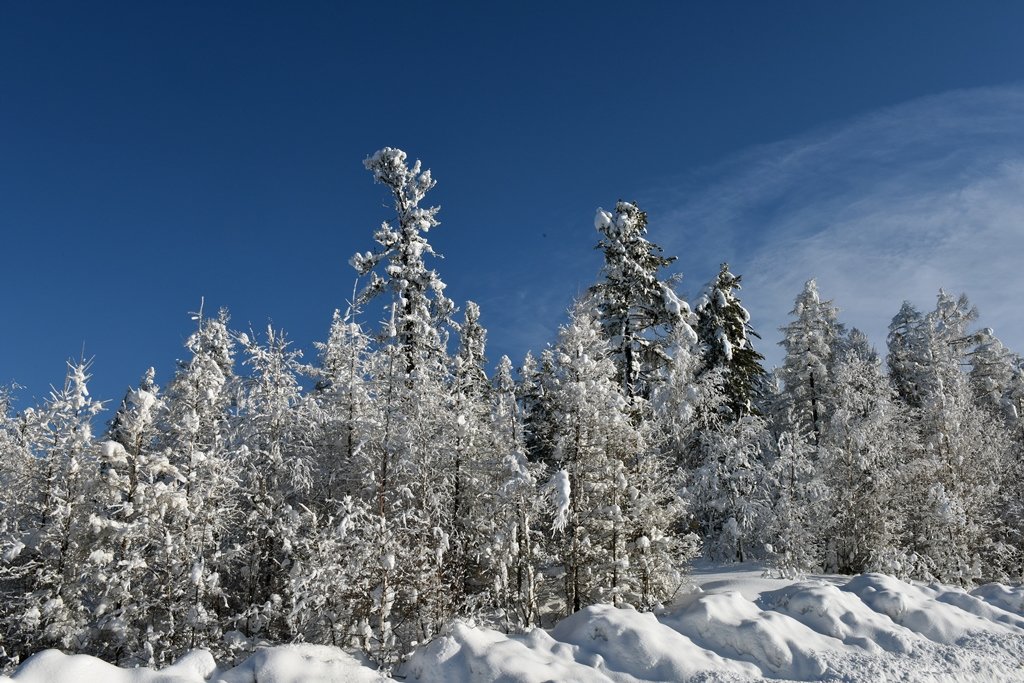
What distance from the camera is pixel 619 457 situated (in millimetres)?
18078

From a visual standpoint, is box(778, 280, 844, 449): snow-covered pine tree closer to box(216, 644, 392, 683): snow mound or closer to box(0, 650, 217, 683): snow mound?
box(216, 644, 392, 683): snow mound

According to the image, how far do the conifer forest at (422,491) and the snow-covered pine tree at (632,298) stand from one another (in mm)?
92

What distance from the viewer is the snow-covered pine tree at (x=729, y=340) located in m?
29.2

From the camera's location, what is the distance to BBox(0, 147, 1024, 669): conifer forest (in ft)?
45.4

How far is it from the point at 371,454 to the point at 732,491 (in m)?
13.7

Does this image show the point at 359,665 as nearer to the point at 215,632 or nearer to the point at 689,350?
the point at 215,632

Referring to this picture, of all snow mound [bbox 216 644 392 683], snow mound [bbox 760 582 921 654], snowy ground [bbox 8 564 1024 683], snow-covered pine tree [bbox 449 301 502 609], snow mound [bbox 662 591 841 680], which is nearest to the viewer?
snow mound [bbox 216 644 392 683]

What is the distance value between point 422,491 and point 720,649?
302 inches

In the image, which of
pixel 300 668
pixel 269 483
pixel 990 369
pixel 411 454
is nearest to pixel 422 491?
pixel 411 454

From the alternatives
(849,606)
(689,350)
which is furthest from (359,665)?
(689,350)

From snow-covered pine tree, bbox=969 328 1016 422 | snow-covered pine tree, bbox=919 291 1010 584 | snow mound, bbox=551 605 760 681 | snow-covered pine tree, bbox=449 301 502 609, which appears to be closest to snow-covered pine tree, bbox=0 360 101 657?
snow-covered pine tree, bbox=449 301 502 609

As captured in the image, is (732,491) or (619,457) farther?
(732,491)

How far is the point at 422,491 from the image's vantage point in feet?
55.4

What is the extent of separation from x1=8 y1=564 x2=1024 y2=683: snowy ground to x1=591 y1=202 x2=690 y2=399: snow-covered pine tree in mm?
10782
